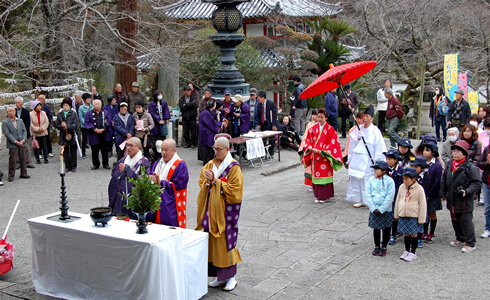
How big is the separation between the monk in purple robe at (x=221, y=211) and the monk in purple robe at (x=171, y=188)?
430mm

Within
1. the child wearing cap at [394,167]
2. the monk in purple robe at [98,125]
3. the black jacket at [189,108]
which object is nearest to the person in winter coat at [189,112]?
the black jacket at [189,108]

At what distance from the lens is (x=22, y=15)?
555 inches

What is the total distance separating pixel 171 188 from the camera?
19.6ft

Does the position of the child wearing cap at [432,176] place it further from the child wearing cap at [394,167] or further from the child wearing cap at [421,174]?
the child wearing cap at [394,167]

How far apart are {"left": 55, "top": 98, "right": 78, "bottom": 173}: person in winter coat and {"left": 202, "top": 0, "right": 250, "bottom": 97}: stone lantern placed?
13.4 ft

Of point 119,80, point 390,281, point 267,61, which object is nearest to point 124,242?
point 390,281

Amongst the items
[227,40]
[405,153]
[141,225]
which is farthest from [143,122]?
[141,225]

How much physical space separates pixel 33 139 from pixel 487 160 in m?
10.00

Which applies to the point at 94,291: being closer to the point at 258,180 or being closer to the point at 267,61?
the point at 258,180

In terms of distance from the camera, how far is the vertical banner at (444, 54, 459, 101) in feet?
44.2

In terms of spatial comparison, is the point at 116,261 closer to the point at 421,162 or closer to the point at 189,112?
the point at 421,162

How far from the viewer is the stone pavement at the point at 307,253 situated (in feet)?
18.9

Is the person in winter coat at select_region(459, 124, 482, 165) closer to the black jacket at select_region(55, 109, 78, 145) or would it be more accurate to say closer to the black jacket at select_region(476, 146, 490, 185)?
the black jacket at select_region(476, 146, 490, 185)

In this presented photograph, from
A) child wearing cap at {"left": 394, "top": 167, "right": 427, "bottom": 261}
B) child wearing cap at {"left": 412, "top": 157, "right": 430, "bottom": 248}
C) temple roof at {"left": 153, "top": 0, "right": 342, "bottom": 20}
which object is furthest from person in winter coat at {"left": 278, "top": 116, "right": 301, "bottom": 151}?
child wearing cap at {"left": 394, "top": 167, "right": 427, "bottom": 261}
